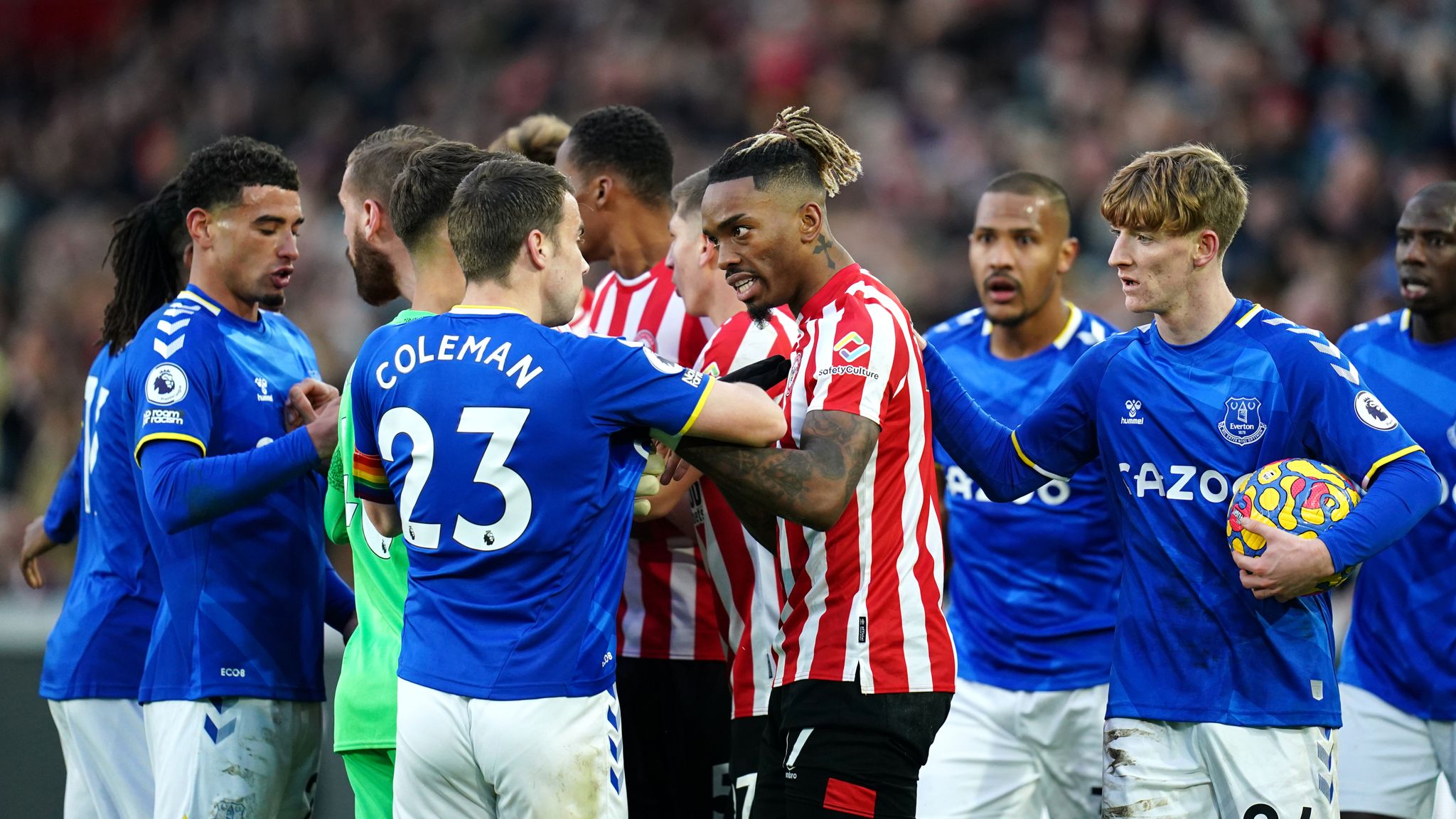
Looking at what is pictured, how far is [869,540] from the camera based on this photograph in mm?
3988

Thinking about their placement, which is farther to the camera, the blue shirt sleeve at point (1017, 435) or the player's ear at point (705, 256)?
the player's ear at point (705, 256)

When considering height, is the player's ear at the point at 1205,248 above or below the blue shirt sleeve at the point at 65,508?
above

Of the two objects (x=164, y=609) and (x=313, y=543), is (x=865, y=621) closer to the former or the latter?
(x=313, y=543)

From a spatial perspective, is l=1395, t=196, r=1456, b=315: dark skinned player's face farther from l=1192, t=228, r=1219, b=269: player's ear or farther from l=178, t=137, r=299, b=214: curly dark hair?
l=178, t=137, r=299, b=214: curly dark hair

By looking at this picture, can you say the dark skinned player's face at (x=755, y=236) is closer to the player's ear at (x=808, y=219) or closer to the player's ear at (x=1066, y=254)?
the player's ear at (x=808, y=219)

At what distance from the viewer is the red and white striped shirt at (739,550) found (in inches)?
180

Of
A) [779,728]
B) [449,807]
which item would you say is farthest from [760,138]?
[449,807]

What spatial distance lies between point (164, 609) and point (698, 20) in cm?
1085

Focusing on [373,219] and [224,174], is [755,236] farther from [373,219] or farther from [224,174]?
[224,174]

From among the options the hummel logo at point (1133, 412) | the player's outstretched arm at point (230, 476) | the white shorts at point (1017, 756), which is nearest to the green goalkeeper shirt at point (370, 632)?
the player's outstretched arm at point (230, 476)

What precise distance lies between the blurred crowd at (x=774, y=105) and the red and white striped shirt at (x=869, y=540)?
4.33 meters

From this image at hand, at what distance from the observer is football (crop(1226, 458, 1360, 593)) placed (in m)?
3.89

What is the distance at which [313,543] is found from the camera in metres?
4.94

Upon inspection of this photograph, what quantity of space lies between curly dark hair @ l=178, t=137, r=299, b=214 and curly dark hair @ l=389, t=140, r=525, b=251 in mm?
1047
